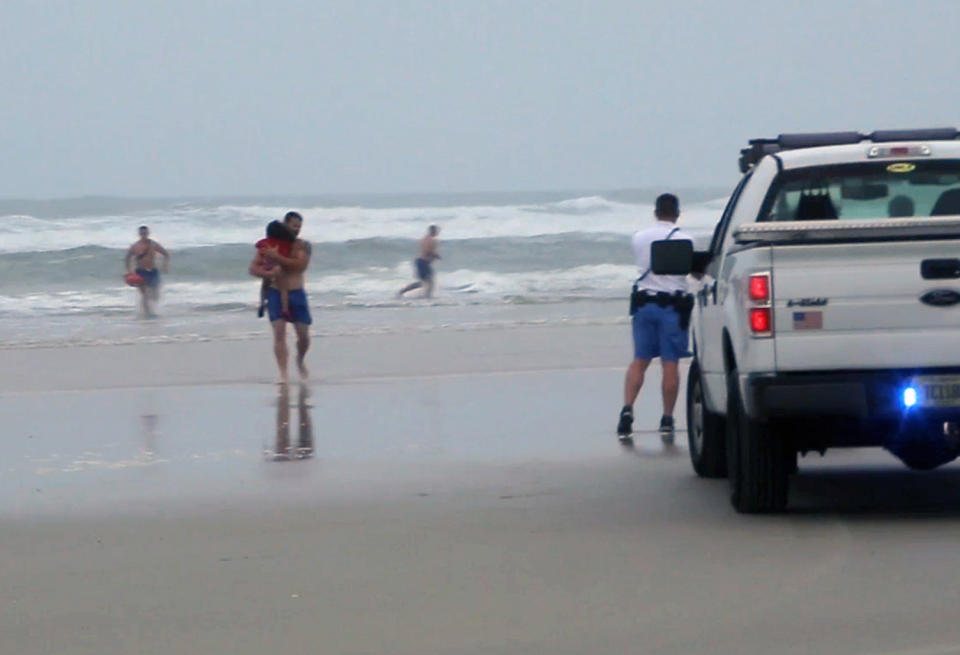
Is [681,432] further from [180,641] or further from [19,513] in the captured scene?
[180,641]

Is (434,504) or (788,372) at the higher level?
(788,372)

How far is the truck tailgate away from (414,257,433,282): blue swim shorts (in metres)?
25.9

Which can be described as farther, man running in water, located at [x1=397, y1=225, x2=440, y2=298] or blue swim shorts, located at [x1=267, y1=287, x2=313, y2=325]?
man running in water, located at [x1=397, y1=225, x2=440, y2=298]

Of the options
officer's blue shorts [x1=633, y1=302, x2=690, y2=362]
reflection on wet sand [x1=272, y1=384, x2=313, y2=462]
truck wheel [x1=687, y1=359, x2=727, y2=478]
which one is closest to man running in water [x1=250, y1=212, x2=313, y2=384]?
reflection on wet sand [x1=272, y1=384, x2=313, y2=462]

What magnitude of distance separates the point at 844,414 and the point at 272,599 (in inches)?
105

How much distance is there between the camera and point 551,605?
6.29m

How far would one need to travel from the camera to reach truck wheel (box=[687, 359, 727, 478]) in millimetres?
9805

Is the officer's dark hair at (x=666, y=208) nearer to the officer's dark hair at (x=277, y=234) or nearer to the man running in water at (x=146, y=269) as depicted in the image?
the officer's dark hair at (x=277, y=234)

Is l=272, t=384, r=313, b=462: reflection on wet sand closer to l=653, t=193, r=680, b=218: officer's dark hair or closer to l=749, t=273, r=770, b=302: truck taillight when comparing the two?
l=653, t=193, r=680, b=218: officer's dark hair

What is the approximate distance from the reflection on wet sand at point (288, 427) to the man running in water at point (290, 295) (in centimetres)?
54

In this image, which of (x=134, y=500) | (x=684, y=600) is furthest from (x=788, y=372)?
(x=134, y=500)

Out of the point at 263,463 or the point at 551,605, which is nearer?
the point at 551,605

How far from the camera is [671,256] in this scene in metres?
9.31

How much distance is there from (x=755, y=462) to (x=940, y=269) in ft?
4.32
